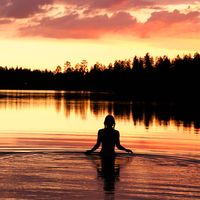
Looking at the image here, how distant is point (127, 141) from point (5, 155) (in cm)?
1222

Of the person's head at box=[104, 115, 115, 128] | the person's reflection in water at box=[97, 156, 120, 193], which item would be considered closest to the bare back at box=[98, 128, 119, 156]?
the person's head at box=[104, 115, 115, 128]

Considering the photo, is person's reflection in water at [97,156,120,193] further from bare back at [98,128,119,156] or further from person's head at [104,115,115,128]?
person's head at [104,115,115,128]

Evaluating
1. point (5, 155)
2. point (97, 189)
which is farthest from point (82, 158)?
point (97, 189)

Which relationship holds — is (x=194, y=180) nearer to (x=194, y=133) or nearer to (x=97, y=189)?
(x=97, y=189)

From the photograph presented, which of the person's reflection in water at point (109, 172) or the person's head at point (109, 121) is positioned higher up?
the person's head at point (109, 121)

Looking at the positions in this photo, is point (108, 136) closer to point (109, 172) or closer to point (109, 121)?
point (109, 121)

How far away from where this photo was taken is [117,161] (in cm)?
2131

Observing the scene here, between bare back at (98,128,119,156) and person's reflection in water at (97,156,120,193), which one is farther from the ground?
bare back at (98,128,119,156)

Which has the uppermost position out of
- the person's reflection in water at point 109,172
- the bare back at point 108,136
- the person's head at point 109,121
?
the person's head at point 109,121

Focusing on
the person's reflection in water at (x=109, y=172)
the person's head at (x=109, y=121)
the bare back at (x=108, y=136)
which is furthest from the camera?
the bare back at (x=108, y=136)

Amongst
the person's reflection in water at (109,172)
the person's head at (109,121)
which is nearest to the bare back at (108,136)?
the person's head at (109,121)

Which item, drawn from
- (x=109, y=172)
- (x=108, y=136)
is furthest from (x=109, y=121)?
(x=109, y=172)

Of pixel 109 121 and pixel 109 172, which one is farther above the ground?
pixel 109 121

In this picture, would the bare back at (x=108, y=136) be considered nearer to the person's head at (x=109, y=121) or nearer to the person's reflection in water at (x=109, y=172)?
the person's head at (x=109, y=121)
